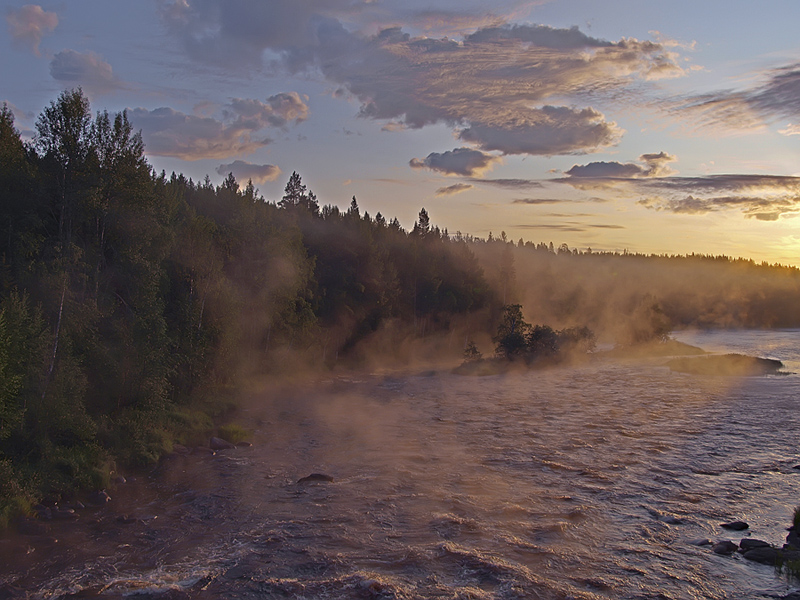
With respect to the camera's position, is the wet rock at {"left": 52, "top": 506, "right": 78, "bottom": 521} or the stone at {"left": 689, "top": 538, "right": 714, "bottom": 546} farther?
the wet rock at {"left": 52, "top": 506, "right": 78, "bottom": 521}

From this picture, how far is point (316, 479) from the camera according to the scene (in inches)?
958

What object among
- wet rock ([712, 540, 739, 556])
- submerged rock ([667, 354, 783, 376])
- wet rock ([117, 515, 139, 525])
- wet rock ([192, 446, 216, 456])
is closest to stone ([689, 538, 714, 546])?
wet rock ([712, 540, 739, 556])

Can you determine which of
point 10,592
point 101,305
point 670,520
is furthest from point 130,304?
point 670,520

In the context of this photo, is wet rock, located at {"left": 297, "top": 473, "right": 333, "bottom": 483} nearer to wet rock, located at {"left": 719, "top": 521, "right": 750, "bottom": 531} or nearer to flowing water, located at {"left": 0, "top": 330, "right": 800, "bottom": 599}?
flowing water, located at {"left": 0, "top": 330, "right": 800, "bottom": 599}

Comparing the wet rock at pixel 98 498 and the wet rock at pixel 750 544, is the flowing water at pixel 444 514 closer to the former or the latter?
the wet rock at pixel 98 498

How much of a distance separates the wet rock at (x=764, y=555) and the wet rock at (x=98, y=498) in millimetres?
22262

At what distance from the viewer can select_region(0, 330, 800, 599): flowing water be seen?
15594mm

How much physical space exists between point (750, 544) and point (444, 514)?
32.4 feet

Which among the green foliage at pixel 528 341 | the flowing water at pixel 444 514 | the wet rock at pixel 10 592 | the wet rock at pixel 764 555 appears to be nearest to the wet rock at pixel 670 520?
the flowing water at pixel 444 514

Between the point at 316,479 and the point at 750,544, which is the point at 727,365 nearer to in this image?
the point at 750,544

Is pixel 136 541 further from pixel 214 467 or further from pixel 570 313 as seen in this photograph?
pixel 570 313

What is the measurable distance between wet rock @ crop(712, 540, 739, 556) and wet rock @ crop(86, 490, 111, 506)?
2146cm

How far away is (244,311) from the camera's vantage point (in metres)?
A: 47.4

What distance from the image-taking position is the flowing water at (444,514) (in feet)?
51.2
